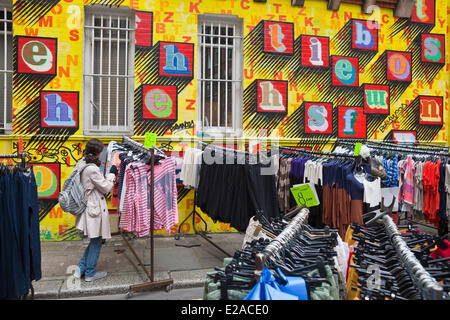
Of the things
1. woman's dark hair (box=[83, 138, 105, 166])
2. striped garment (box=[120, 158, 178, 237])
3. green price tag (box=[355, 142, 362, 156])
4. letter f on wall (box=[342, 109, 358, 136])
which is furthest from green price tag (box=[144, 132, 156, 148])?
letter f on wall (box=[342, 109, 358, 136])

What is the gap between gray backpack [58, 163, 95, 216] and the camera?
15.4 feet

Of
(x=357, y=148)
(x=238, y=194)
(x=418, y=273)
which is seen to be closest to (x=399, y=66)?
(x=357, y=148)

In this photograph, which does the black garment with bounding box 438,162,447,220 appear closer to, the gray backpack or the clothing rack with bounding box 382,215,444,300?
the clothing rack with bounding box 382,215,444,300

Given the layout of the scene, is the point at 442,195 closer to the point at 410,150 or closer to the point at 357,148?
the point at 410,150

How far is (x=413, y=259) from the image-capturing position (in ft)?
5.83

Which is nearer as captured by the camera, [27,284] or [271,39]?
[27,284]

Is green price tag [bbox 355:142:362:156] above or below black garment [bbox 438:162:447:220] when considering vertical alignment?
above

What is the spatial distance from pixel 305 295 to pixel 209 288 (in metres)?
0.48

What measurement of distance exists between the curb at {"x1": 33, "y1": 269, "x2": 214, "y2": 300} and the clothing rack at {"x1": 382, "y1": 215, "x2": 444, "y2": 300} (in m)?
3.36

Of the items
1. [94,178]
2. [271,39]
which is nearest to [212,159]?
[94,178]

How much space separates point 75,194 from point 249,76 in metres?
4.40

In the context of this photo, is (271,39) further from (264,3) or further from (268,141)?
(268,141)

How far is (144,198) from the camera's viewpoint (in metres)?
4.74
